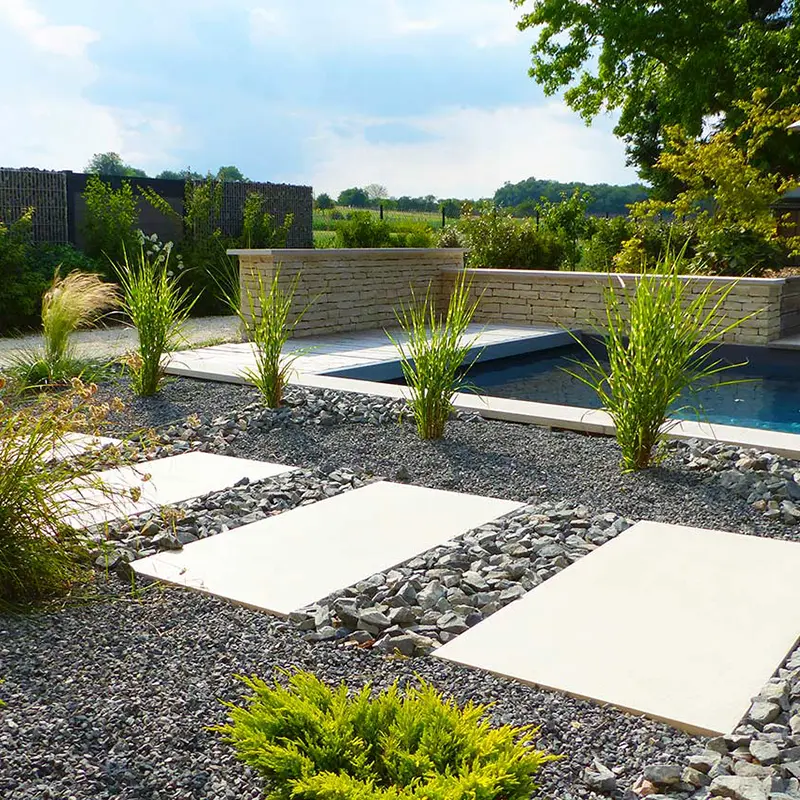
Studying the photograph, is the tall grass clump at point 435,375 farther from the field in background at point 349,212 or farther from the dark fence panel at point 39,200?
the field in background at point 349,212

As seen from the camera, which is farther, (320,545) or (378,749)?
(320,545)

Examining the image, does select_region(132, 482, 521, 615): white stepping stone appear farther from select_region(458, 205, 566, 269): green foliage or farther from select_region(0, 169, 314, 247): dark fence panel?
select_region(0, 169, 314, 247): dark fence panel

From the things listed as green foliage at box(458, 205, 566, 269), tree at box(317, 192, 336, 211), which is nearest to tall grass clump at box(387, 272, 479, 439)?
green foliage at box(458, 205, 566, 269)

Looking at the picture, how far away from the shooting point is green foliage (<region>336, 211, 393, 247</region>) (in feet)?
45.9

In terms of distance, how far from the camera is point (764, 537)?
3.41 meters

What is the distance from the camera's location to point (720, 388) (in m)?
7.67

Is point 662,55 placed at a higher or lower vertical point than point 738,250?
higher

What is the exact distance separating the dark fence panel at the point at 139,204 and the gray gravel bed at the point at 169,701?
32.2 feet

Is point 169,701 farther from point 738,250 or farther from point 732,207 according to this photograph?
point 732,207

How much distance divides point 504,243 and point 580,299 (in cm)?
228

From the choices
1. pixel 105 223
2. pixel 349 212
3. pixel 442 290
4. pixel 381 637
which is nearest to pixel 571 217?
pixel 349 212

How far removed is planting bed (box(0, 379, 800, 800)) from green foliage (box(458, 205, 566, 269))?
7792mm

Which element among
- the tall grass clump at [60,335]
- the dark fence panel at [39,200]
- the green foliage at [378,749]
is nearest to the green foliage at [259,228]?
the dark fence panel at [39,200]

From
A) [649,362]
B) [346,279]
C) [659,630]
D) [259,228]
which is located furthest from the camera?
[259,228]
